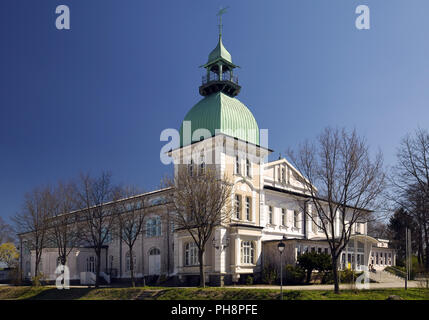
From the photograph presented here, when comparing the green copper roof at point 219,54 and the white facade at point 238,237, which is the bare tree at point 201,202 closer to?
the white facade at point 238,237

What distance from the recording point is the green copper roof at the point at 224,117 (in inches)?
1467

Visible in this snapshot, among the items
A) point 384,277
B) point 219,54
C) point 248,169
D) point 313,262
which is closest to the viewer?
point 313,262

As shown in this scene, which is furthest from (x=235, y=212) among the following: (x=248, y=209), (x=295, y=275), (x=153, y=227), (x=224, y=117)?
(x=153, y=227)

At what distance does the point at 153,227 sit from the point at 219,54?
61.7ft

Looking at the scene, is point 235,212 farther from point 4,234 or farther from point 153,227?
point 4,234

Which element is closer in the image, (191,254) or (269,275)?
(269,275)

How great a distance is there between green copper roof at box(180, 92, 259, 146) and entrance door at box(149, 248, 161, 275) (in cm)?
1205

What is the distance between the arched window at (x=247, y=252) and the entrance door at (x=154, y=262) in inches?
410

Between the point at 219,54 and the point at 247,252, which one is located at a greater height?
the point at 219,54

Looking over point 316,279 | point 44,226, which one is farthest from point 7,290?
point 316,279

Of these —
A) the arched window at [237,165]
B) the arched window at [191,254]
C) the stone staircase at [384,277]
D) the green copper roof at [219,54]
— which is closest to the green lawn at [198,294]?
the arched window at [191,254]

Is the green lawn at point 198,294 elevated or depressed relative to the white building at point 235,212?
depressed

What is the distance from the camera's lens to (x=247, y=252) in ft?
120

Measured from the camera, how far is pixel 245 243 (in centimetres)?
3647
